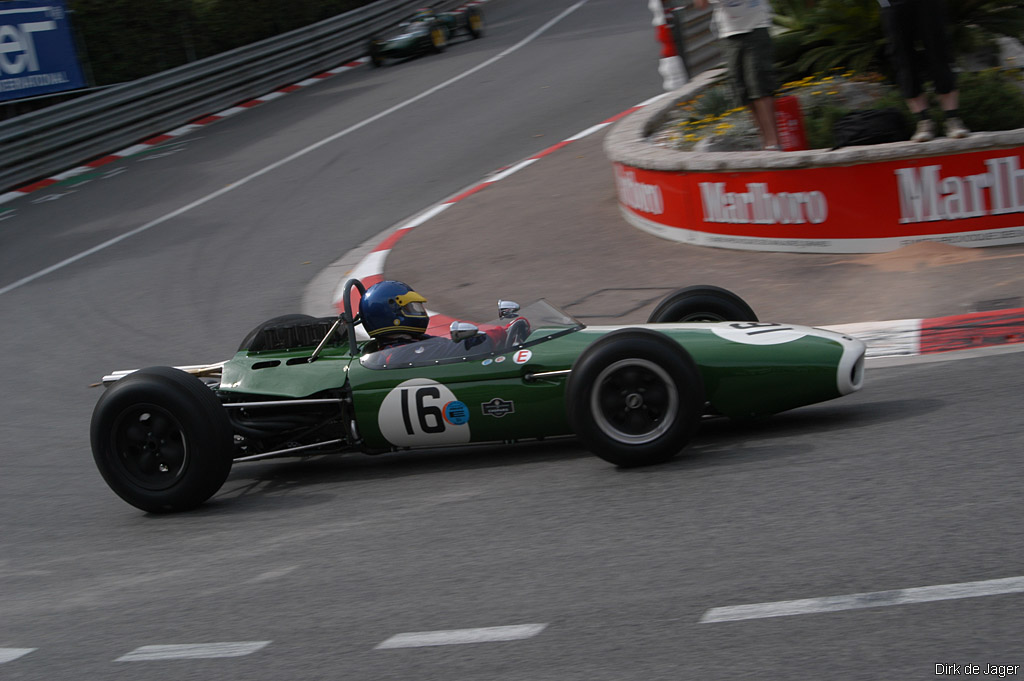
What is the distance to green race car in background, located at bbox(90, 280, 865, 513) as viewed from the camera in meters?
5.06

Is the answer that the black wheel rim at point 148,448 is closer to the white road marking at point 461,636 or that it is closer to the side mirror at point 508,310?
the side mirror at point 508,310

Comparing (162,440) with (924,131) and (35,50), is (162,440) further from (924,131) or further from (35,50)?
(35,50)

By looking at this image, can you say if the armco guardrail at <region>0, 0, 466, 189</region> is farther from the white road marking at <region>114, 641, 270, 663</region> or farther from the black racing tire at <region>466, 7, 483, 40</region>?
the white road marking at <region>114, 641, 270, 663</region>

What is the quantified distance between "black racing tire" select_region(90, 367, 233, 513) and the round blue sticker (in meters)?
1.12

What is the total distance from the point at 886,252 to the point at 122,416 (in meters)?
5.35

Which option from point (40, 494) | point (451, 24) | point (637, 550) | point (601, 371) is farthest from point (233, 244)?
point (451, 24)

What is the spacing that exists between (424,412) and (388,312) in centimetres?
64

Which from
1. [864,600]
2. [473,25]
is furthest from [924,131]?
[473,25]

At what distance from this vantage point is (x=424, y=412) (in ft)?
18.7

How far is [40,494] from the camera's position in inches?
256

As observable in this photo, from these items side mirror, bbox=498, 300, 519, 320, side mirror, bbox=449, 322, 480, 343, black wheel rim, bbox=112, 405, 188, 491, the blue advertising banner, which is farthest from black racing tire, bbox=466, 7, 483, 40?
black wheel rim, bbox=112, 405, 188, 491

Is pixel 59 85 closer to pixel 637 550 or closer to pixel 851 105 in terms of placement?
pixel 851 105

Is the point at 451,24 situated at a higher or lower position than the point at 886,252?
higher

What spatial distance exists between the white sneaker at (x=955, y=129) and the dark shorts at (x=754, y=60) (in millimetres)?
1578
